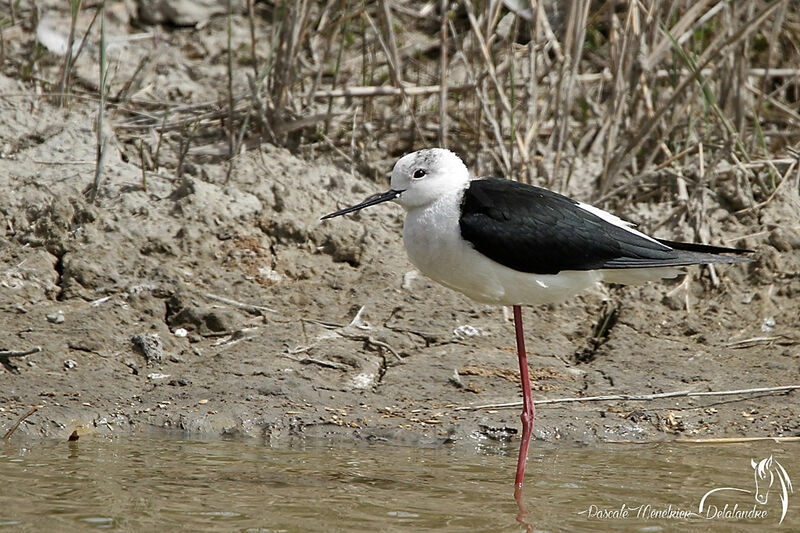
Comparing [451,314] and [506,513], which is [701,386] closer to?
[451,314]

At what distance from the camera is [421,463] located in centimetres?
382

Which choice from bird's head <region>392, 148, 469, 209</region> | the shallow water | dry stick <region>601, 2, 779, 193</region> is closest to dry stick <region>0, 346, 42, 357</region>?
the shallow water

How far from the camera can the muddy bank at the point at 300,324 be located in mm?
4160

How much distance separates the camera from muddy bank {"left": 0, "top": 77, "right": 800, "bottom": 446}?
4.16 meters

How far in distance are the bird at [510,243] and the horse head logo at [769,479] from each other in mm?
772

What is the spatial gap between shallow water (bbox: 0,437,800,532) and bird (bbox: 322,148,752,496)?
239mm

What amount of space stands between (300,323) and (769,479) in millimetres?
A: 2131

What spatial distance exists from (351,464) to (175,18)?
4.14 metres

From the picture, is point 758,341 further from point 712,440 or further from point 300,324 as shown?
point 300,324

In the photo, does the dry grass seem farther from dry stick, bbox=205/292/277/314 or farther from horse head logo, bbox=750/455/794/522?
horse head logo, bbox=750/455/794/522

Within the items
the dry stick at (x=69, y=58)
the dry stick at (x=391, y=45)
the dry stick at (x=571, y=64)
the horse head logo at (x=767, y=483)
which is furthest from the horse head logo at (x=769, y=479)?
the dry stick at (x=69, y=58)

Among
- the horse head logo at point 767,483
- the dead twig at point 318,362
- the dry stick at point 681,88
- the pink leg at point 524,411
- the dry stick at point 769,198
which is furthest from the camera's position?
the dry stick at point 769,198

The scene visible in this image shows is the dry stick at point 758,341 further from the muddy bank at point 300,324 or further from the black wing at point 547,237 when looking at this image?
the black wing at point 547,237

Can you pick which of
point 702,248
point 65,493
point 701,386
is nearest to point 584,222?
point 702,248
